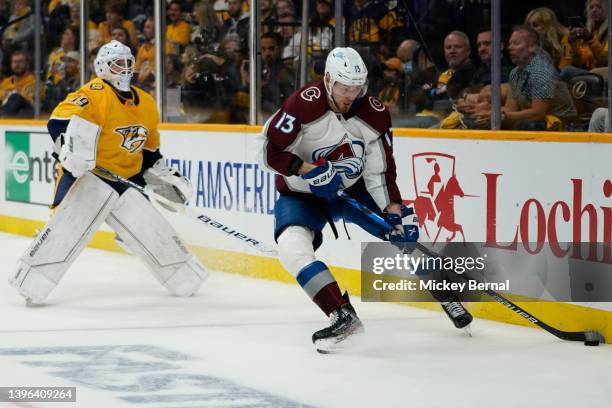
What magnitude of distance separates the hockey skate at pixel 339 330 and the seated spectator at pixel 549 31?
151cm

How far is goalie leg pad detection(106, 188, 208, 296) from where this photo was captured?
6.81 meters

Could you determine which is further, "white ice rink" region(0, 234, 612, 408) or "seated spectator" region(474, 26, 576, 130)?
"seated spectator" region(474, 26, 576, 130)

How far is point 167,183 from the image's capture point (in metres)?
6.75

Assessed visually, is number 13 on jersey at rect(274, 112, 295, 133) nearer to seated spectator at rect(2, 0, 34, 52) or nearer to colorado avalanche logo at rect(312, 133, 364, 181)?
colorado avalanche logo at rect(312, 133, 364, 181)

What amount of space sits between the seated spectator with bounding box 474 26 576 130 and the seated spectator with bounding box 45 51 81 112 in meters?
4.50

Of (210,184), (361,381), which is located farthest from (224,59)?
(361,381)

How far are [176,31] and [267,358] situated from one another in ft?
13.0

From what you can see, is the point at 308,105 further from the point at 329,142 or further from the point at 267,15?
the point at 267,15

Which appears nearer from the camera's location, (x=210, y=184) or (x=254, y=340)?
(x=254, y=340)

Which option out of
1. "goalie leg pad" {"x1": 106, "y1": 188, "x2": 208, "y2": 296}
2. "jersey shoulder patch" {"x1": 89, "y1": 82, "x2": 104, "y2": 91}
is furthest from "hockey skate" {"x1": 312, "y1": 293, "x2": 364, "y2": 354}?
"jersey shoulder patch" {"x1": 89, "y1": 82, "x2": 104, "y2": 91}

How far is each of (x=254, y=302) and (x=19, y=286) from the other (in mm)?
1150

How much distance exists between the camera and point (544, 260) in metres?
5.67

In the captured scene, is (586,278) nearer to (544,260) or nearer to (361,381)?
(544,260)

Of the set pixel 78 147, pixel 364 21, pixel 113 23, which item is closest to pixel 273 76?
pixel 364 21
